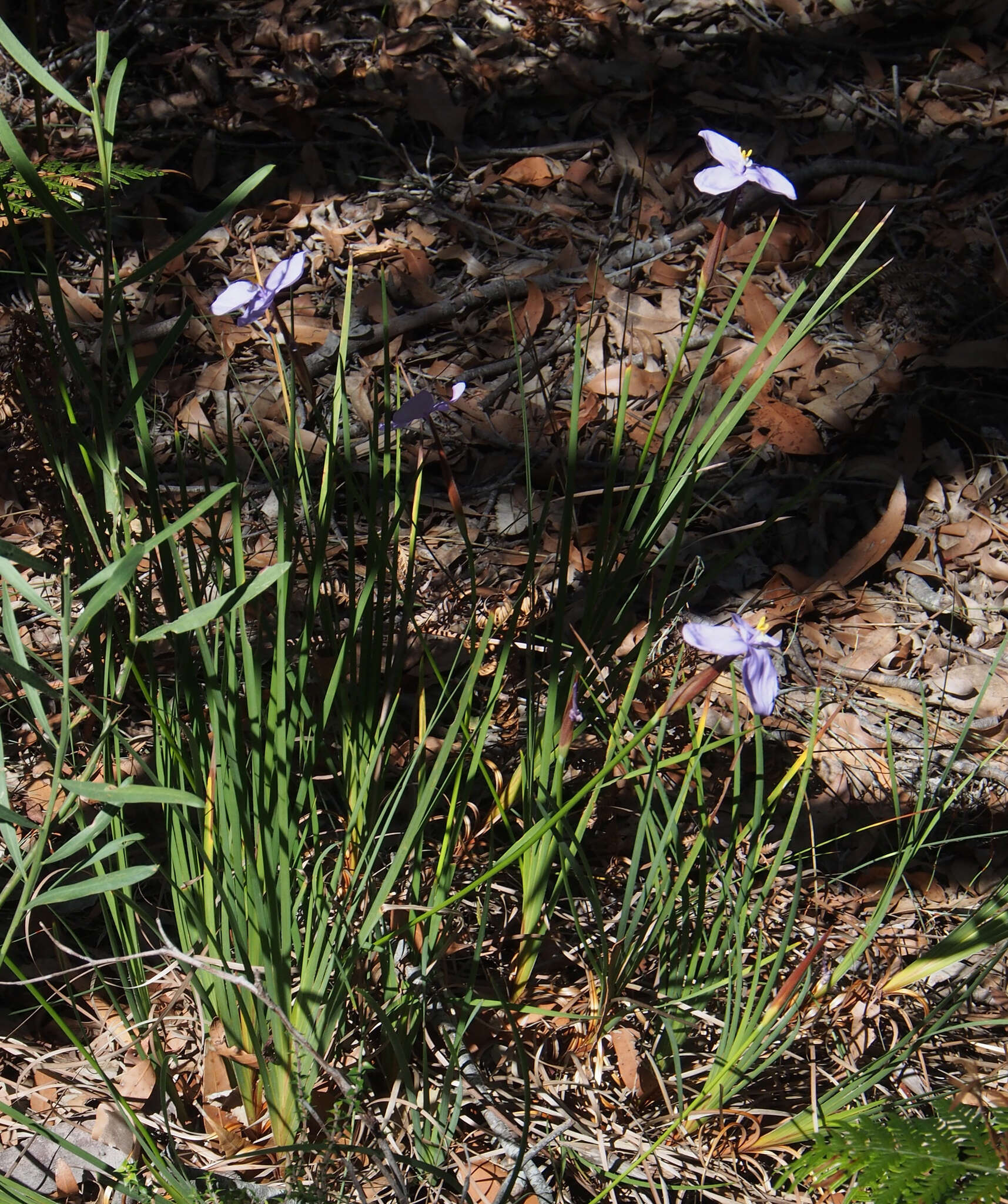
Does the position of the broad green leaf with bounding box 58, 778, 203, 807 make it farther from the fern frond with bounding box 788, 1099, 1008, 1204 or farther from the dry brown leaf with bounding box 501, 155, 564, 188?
the dry brown leaf with bounding box 501, 155, 564, 188

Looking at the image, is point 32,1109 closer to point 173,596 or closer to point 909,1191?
point 173,596

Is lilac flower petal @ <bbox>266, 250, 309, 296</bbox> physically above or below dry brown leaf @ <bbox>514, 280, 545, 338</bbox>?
above

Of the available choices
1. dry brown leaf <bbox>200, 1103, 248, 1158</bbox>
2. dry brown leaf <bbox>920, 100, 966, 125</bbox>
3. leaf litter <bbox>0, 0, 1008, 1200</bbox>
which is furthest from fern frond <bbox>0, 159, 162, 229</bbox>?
dry brown leaf <bbox>920, 100, 966, 125</bbox>

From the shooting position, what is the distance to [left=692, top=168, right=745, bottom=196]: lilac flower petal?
1020mm

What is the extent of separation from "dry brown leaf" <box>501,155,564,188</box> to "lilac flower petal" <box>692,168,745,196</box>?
6.37ft

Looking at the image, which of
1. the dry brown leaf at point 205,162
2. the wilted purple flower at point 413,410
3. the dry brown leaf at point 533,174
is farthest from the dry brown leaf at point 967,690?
the dry brown leaf at point 205,162

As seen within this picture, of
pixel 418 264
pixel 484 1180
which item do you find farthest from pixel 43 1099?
pixel 418 264

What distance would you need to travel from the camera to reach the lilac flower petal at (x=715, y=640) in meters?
0.86

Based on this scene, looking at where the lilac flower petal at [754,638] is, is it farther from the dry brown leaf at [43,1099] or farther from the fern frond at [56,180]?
the fern frond at [56,180]

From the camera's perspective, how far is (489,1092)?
1.20m

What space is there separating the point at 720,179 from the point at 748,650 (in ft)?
1.71

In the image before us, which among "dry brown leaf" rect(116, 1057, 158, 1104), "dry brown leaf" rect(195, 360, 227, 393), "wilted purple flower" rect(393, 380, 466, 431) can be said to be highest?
"wilted purple flower" rect(393, 380, 466, 431)

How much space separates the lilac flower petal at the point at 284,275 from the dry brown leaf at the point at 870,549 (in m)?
1.39

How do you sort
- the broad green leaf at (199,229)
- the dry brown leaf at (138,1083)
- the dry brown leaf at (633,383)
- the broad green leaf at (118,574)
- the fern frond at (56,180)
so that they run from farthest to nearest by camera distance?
the dry brown leaf at (633,383) → the fern frond at (56,180) → the dry brown leaf at (138,1083) → the broad green leaf at (199,229) → the broad green leaf at (118,574)
